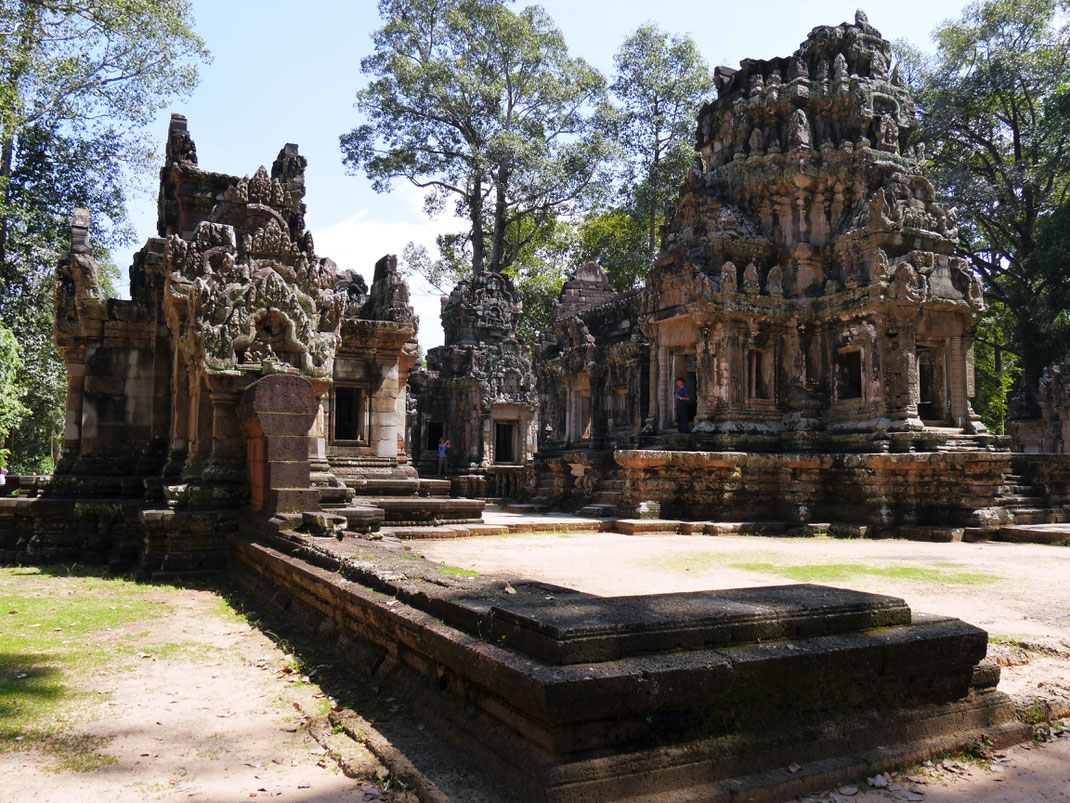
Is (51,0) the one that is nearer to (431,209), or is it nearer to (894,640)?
(894,640)

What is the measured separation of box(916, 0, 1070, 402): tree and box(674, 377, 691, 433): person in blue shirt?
16.0m

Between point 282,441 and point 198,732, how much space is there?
4.53 metres

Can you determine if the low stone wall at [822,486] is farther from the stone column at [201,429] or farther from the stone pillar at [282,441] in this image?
the stone pillar at [282,441]

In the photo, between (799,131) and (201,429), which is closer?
(201,429)

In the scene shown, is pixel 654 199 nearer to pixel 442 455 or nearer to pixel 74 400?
pixel 442 455

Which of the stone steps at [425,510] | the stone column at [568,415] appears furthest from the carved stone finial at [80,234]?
the stone column at [568,415]

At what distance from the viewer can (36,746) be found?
3502 millimetres

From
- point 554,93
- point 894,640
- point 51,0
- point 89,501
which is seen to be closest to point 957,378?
point 894,640

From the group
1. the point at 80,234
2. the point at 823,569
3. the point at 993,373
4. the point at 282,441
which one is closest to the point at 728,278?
the point at 823,569

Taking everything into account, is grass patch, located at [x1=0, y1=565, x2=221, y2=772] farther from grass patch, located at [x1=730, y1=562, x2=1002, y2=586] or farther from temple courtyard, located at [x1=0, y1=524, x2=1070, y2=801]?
grass patch, located at [x1=730, y1=562, x2=1002, y2=586]

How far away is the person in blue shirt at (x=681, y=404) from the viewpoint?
58.4 ft

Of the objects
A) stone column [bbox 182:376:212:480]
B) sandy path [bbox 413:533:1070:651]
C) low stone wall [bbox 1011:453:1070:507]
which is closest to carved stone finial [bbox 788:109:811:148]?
low stone wall [bbox 1011:453:1070:507]

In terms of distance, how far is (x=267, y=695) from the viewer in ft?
14.2

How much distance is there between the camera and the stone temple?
3.03 m
